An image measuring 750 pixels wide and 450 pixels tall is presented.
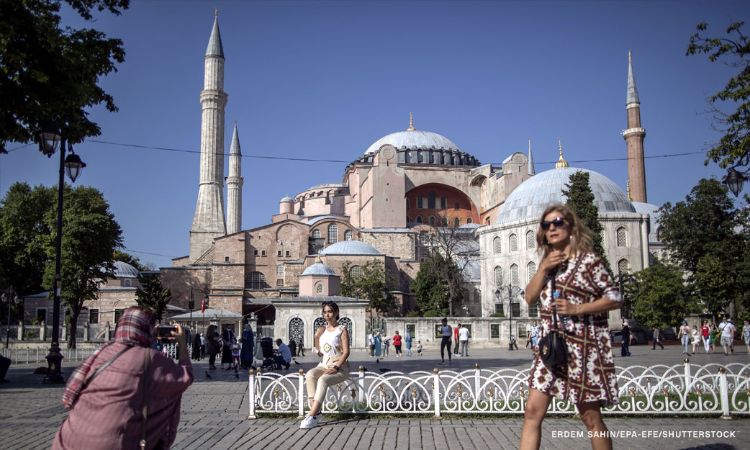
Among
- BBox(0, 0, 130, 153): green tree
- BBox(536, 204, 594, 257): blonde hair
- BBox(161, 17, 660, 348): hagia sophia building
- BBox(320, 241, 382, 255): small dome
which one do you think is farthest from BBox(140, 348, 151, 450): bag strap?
BBox(320, 241, 382, 255): small dome

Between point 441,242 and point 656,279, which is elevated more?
point 441,242

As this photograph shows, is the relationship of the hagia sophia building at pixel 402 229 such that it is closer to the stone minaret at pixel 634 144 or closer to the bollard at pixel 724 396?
the stone minaret at pixel 634 144

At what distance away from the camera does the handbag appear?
11.9ft

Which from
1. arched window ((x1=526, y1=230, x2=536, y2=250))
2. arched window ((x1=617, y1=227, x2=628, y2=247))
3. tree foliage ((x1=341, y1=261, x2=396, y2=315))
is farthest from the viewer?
tree foliage ((x1=341, y1=261, x2=396, y2=315))

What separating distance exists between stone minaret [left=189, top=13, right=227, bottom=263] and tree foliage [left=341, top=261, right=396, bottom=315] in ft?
42.9

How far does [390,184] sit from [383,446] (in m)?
48.1

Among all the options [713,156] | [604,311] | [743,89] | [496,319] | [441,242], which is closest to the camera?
[604,311]

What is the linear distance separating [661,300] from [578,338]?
108 ft

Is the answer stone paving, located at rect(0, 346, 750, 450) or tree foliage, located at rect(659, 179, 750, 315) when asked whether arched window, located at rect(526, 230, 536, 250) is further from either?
stone paving, located at rect(0, 346, 750, 450)

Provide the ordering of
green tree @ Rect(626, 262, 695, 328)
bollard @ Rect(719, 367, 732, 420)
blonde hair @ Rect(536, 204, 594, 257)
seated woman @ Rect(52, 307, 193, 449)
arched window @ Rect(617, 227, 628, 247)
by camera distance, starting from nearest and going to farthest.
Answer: seated woman @ Rect(52, 307, 193, 449)
blonde hair @ Rect(536, 204, 594, 257)
bollard @ Rect(719, 367, 732, 420)
green tree @ Rect(626, 262, 695, 328)
arched window @ Rect(617, 227, 628, 247)

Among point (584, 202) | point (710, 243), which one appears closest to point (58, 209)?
point (584, 202)

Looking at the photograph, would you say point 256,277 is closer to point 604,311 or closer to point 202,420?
point 202,420

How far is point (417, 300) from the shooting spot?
44.2m

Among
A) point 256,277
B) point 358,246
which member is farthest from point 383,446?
point 256,277
